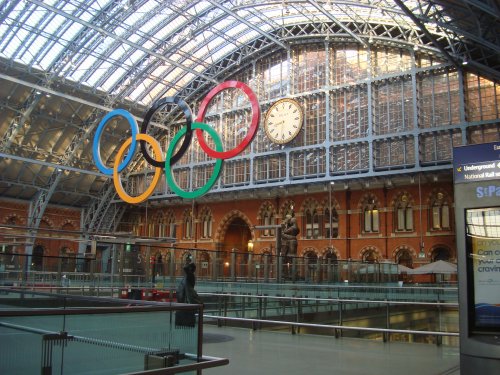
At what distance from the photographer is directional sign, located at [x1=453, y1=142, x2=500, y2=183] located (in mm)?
5273

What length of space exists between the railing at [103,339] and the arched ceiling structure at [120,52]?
25010 mm

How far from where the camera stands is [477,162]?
5.40 meters

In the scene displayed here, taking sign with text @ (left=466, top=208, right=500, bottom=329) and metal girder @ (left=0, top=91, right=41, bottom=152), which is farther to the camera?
metal girder @ (left=0, top=91, right=41, bottom=152)

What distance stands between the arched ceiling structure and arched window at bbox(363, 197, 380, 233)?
10453 mm

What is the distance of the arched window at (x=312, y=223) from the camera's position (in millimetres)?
37562

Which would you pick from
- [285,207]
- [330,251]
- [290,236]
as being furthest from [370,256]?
[290,236]

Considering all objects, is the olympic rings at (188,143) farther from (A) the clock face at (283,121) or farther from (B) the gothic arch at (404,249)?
(B) the gothic arch at (404,249)

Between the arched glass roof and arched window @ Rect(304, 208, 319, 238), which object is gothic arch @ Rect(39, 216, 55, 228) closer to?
the arched glass roof

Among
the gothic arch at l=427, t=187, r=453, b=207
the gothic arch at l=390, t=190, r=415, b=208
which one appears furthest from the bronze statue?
the gothic arch at l=427, t=187, r=453, b=207

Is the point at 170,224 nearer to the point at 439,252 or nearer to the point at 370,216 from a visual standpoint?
the point at 370,216

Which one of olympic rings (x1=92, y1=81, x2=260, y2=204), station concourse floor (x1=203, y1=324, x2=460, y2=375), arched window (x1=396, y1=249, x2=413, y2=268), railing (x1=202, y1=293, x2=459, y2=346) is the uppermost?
olympic rings (x1=92, y1=81, x2=260, y2=204)

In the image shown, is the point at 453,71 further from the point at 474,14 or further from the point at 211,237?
the point at 211,237

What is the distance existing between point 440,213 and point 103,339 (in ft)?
102

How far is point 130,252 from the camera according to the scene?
40.1 feet
